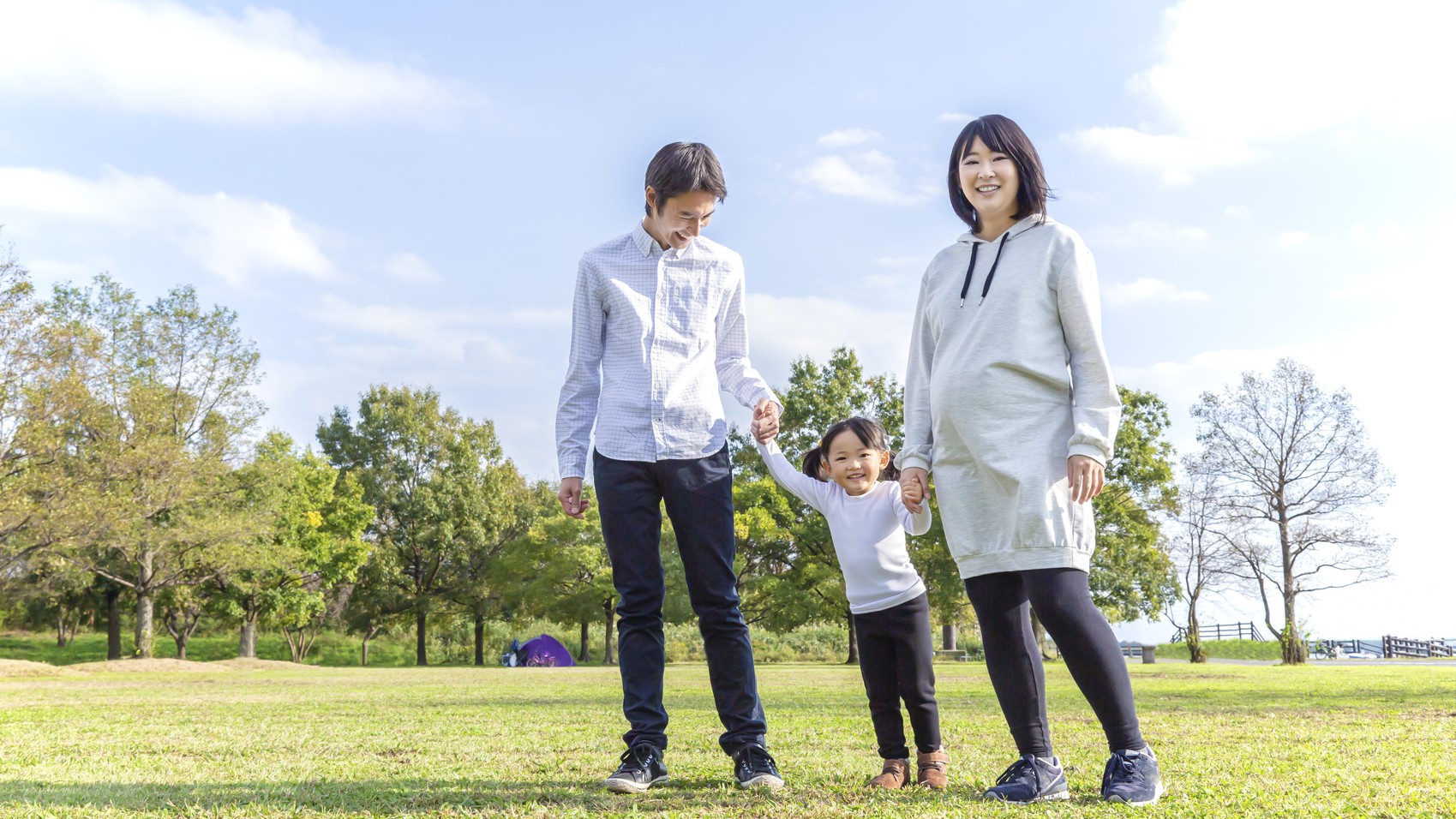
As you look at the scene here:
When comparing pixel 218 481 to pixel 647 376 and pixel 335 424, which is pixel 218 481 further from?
pixel 647 376

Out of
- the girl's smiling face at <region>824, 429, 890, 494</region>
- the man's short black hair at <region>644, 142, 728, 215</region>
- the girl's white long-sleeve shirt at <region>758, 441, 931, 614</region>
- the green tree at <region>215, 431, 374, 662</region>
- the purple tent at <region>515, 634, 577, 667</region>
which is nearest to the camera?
the man's short black hair at <region>644, 142, 728, 215</region>

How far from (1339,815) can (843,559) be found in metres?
1.77

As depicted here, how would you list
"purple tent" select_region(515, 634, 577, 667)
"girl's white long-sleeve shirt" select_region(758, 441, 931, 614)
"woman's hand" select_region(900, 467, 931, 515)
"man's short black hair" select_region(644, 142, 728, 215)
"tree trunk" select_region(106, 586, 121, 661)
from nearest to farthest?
1. "woman's hand" select_region(900, 467, 931, 515)
2. "man's short black hair" select_region(644, 142, 728, 215)
3. "girl's white long-sleeve shirt" select_region(758, 441, 931, 614)
4. "tree trunk" select_region(106, 586, 121, 661)
5. "purple tent" select_region(515, 634, 577, 667)

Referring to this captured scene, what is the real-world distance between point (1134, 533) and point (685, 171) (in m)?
28.6

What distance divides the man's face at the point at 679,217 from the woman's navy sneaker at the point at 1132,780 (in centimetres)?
225

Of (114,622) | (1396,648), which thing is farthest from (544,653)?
(1396,648)

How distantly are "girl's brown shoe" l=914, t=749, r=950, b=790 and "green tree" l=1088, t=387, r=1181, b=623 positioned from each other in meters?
26.8

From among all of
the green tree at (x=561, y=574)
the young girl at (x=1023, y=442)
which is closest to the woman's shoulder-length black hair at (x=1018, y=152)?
the young girl at (x=1023, y=442)

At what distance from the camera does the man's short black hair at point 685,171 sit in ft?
11.9

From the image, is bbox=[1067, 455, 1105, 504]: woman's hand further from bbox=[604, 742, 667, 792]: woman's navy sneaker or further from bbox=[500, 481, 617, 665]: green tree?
bbox=[500, 481, 617, 665]: green tree

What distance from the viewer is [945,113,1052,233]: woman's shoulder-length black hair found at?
3.29 m

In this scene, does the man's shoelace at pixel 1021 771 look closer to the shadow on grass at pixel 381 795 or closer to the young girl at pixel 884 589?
the young girl at pixel 884 589

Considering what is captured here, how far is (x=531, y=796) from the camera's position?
10.5 feet

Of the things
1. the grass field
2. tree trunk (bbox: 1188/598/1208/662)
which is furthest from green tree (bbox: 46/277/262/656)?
tree trunk (bbox: 1188/598/1208/662)
